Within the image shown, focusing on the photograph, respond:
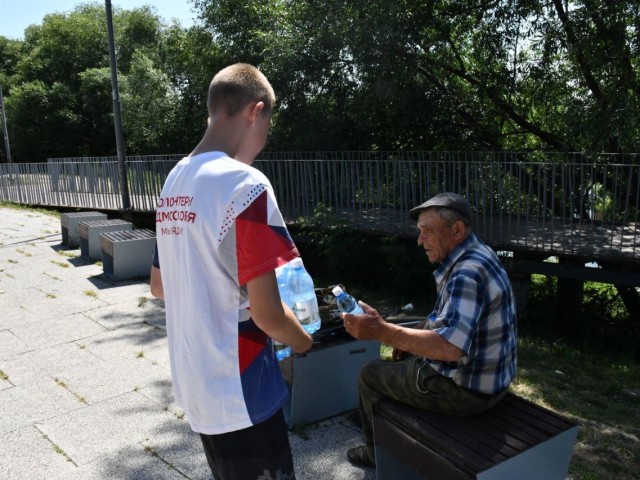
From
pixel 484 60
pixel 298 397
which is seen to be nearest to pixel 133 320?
pixel 298 397

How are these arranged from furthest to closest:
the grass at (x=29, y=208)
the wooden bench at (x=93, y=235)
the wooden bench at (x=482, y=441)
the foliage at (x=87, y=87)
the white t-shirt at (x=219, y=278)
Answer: the foliage at (x=87, y=87) < the grass at (x=29, y=208) < the wooden bench at (x=93, y=235) < the wooden bench at (x=482, y=441) < the white t-shirt at (x=219, y=278)

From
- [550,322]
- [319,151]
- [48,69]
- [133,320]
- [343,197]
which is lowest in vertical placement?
[550,322]

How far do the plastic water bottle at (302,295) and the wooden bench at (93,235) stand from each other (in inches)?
270

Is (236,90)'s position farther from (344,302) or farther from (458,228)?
(344,302)

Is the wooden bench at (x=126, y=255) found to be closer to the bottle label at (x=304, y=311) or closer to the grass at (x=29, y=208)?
the bottle label at (x=304, y=311)

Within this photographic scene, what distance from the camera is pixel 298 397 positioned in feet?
12.6

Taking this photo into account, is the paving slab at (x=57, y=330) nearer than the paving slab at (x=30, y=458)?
No

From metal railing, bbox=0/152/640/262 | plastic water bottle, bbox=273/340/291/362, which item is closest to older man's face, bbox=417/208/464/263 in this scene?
plastic water bottle, bbox=273/340/291/362

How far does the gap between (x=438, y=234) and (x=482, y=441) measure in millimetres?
915

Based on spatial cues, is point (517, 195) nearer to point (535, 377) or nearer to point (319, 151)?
point (535, 377)

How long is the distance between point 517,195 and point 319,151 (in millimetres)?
4176

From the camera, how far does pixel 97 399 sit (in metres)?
4.39

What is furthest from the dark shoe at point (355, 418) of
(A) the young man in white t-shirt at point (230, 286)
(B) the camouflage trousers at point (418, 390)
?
(A) the young man in white t-shirt at point (230, 286)

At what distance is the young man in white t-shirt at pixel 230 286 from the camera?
1684mm
